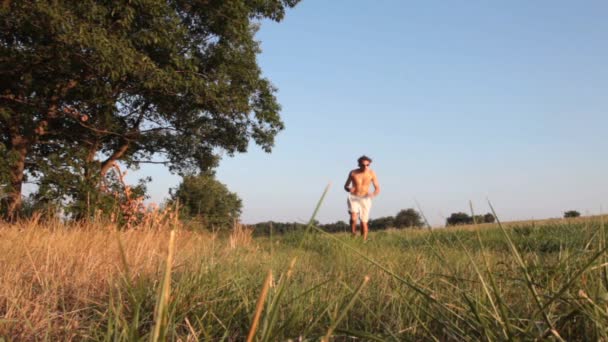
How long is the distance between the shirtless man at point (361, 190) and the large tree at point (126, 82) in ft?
12.9

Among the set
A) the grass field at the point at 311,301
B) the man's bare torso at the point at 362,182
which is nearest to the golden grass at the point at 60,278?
the grass field at the point at 311,301

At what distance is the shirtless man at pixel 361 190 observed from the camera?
41.7 feet

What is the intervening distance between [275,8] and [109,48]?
6178 mm

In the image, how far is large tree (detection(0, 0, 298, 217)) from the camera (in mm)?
9836

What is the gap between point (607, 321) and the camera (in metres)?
1.30

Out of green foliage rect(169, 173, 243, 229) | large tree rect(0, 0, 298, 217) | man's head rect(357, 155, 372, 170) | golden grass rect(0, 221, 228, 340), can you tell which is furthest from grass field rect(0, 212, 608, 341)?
green foliage rect(169, 173, 243, 229)

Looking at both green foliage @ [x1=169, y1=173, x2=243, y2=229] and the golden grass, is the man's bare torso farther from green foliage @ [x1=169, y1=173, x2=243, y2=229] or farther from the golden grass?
green foliage @ [x1=169, y1=173, x2=243, y2=229]

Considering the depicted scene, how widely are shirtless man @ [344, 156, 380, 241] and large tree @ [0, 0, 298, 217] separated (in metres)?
3.94

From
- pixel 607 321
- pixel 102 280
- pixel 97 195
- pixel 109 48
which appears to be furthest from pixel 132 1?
pixel 607 321

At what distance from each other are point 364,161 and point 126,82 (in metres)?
6.85

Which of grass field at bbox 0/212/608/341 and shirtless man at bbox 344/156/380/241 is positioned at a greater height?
shirtless man at bbox 344/156/380/241

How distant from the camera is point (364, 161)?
1278 cm

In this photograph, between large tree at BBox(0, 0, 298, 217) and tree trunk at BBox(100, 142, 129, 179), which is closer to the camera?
large tree at BBox(0, 0, 298, 217)

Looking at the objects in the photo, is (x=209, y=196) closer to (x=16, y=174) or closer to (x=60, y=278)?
(x=16, y=174)
